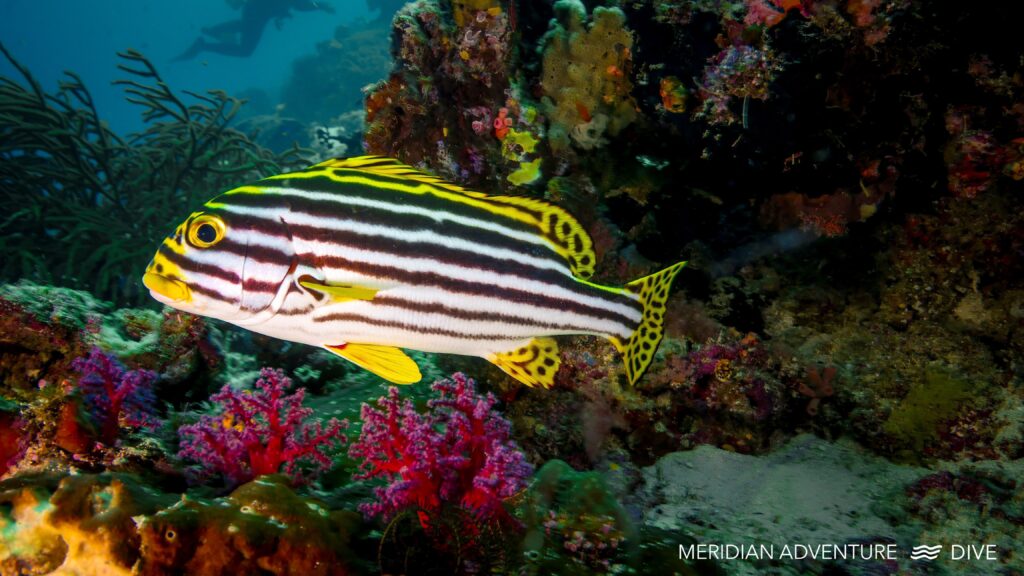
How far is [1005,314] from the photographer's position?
11.6ft

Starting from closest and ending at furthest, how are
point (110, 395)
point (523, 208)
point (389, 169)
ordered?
point (389, 169)
point (523, 208)
point (110, 395)

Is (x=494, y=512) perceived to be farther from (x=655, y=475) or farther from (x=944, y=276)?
(x=944, y=276)

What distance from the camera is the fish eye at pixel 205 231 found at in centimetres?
205

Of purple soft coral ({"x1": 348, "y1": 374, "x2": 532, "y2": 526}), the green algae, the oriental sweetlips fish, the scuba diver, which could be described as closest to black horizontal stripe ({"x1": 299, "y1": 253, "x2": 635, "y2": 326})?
the oriental sweetlips fish

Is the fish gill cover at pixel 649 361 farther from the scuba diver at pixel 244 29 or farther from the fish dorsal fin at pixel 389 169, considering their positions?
the scuba diver at pixel 244 29

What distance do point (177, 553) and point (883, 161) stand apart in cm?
471

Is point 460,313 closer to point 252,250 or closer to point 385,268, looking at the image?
point 385,268

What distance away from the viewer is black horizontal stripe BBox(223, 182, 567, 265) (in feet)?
7.00

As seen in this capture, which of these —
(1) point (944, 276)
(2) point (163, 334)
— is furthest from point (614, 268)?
(2) point (163, 334)

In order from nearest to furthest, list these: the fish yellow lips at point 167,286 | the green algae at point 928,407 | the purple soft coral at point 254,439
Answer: the fish yellow lips at point 167,286, the purple soft coral at point 254,439, the green algae at point 928,407

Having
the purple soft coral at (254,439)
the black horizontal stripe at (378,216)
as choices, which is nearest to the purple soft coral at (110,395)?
the purple soft coral at (254,439)

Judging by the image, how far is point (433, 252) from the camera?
2.25 metres

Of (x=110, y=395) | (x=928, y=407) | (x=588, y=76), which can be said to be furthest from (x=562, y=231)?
(x=928, y=407)

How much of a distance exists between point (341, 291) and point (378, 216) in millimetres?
376
